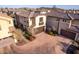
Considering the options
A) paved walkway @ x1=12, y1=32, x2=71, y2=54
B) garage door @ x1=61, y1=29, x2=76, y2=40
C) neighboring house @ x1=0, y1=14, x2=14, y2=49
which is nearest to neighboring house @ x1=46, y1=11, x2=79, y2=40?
garage door @ x1=61, y1=29, x2=76, y2=40

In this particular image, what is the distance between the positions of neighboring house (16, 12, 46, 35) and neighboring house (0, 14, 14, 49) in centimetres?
14

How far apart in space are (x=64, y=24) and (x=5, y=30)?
0.94m

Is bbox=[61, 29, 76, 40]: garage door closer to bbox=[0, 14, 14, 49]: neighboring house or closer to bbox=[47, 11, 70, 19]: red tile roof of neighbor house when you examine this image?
bbox=[47, 11, 70, 19]: red tile roof of neighbor house

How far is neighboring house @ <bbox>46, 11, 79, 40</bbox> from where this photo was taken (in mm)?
2301

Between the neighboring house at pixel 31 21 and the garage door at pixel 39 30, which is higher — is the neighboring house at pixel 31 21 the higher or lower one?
the higher one

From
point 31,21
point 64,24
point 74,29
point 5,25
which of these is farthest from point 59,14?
point 5,25

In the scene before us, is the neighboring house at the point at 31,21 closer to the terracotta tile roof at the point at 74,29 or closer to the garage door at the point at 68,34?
the garage door at the point at 68,34

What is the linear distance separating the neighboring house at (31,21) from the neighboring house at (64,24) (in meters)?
0.10

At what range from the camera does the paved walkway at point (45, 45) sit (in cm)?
235

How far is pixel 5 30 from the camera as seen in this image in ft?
7.70

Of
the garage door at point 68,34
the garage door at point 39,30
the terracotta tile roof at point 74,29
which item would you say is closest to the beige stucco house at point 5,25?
the garage door at point 39,30

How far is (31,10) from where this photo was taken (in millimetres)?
2348
